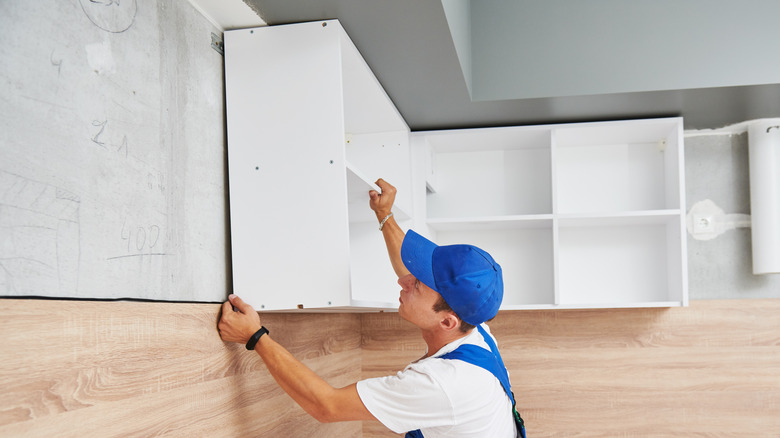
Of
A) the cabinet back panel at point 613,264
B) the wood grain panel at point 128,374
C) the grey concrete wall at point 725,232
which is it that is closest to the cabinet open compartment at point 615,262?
the cabinet back panel at point 613,264

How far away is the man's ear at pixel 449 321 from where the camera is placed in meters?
1.77

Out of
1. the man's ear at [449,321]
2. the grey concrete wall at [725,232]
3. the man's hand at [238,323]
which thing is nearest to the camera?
the man's hand at [238,323]

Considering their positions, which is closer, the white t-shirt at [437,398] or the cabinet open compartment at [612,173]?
the white t-shirt at [437,398]

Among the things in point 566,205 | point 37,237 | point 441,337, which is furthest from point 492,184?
point 37,237

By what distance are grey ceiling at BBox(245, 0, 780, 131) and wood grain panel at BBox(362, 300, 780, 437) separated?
79 cm

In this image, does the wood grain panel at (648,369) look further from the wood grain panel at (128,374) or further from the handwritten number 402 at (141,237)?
the handwritten number 402 at (141,237)

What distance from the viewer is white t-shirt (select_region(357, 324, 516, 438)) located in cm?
155

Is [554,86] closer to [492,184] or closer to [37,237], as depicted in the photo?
[492,184]

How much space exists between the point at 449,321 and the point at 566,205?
142 cm

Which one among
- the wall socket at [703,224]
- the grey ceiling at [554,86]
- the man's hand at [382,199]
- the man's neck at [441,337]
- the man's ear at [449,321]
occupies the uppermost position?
the grey ceiling at [554,86]

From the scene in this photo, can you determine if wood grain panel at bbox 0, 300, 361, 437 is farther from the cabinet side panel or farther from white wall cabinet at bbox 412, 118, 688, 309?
white wall cabinet at bbox 412, 118, 688, 309

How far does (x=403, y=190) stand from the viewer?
2615 millimetres

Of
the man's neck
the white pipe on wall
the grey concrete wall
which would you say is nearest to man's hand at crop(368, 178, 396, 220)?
the man's neck

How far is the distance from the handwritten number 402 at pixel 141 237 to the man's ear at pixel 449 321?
75cm
